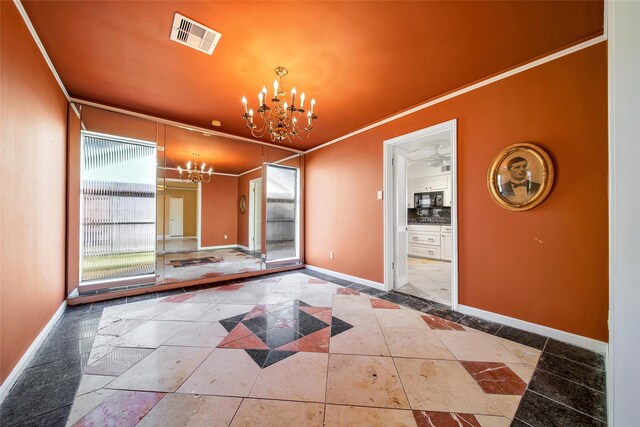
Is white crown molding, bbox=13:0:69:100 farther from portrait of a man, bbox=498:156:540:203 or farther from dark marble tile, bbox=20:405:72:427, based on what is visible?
portrait of a man, bbox=498:156:540:203

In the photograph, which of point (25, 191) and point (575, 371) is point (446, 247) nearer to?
point (575, 371)

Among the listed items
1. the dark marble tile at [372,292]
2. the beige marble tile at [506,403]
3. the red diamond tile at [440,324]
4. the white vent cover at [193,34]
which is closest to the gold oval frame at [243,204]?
the dark marble tile at [372,292]

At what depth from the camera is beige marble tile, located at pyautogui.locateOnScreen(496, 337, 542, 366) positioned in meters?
1.76

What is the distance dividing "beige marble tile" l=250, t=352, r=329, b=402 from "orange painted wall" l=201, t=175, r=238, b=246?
6.33 metres

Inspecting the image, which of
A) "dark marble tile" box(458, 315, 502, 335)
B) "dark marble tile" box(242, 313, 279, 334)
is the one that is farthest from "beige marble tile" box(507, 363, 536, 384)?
"dark marble tile" box(242, 313, 279, 334)

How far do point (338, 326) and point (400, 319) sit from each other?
2.36 feet

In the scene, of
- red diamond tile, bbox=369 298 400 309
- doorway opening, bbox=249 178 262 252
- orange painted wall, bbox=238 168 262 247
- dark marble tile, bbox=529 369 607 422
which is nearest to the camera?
dark marble tile, bbox=529 369 607 422

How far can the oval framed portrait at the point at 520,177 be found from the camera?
6.87 feet

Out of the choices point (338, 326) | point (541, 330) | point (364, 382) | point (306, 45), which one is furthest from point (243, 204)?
point (541, 330)

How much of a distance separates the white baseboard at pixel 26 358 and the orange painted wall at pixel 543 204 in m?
3.82

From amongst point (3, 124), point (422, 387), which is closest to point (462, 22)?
point (422, 387)

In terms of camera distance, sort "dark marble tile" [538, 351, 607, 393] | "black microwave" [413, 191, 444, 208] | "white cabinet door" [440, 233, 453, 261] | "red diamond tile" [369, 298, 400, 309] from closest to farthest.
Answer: "dark marble tile" [538, 351, 607, 393], "red diamond tile" [369, 298, 400, 309], "white cabinet door" [440, 233, 453, 261], "black microwave" [413, 191, 444, 208]

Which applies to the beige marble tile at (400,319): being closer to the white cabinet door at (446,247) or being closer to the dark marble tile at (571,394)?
the dark marble tile at (571,394)

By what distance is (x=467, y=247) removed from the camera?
8.54ft
